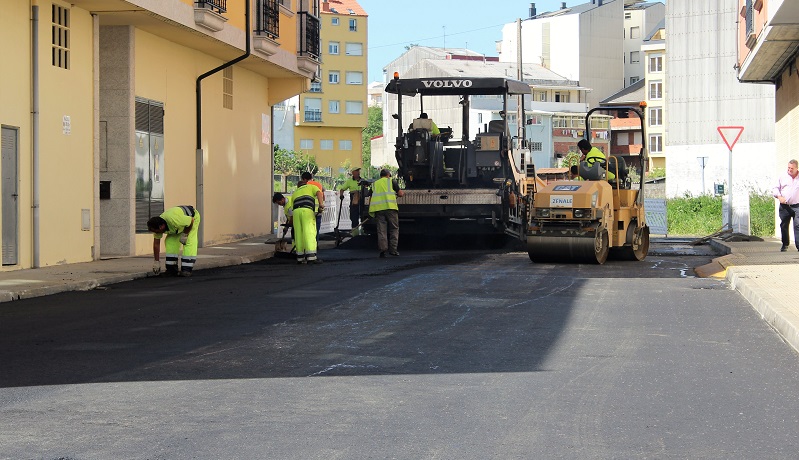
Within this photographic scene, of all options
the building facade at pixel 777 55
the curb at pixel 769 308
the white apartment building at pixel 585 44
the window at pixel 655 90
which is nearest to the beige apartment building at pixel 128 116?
the curb at pixel 769 308

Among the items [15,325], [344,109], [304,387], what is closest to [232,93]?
[15,325]

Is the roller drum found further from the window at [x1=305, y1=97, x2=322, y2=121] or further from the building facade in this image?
the window at [x1=305, y1=97, x2=322, y2=121]

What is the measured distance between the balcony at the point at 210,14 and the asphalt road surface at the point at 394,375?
27.6 ft

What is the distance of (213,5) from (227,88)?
525 centimetres

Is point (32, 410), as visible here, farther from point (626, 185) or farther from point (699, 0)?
point (699, 0)

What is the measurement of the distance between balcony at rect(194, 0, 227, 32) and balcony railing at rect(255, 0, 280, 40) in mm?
3015

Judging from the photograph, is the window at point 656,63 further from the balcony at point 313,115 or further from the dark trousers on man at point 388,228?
the dark trousers on man at point 388,228

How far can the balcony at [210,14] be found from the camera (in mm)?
22078

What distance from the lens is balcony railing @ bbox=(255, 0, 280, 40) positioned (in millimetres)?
26469

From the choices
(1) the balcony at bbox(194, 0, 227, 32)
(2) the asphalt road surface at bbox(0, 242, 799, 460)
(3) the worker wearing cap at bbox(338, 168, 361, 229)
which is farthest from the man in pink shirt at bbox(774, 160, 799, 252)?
(1) the balcony at bbox(194, 0, 227, 32)

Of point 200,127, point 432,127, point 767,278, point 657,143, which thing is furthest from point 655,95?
point 767,278

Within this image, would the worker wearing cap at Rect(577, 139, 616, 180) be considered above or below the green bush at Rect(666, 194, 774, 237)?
above

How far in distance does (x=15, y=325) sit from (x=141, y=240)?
1104cm

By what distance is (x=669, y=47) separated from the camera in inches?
2712
